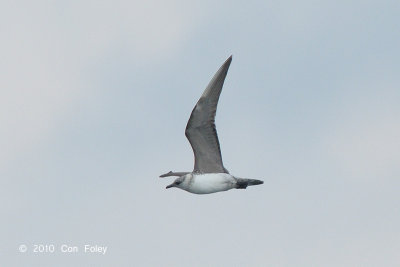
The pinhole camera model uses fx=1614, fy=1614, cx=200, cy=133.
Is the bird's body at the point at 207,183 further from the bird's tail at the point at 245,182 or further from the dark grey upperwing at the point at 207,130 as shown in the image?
the dark grey upperwing at the point at 207,130

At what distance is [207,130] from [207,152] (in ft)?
3.55

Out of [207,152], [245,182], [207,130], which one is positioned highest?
[207,130]

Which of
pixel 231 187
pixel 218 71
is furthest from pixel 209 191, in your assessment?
pixel 218 71

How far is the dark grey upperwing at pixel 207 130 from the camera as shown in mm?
61906

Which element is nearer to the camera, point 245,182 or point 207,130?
point 207,130

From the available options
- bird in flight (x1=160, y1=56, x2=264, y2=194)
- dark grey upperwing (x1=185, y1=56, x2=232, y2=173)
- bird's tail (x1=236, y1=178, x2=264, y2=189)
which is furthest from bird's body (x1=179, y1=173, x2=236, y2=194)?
dark grey upperwing (x1=185, y1=56, x2=232, y2=173)

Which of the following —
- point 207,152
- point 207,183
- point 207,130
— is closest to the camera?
point 207,130

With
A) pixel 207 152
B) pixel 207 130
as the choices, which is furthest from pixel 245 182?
pixel 207 130

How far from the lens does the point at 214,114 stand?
62125 millimetres

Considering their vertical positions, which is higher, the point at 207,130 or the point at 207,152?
the point at 207,130

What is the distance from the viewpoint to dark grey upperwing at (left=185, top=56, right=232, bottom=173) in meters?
61.9

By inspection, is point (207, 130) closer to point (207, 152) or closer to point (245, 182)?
point (207, 152)

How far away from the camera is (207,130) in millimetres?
62438

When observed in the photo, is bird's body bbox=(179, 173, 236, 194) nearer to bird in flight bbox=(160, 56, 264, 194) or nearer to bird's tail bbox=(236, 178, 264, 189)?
bird in flight bbox=(160, 56, 264, 194)
